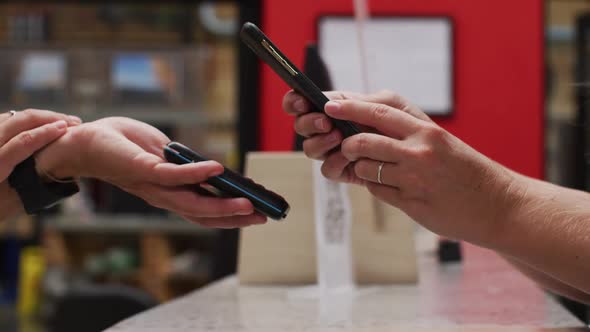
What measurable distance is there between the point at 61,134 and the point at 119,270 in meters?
4.18

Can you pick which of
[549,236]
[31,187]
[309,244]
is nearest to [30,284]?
[309,244]

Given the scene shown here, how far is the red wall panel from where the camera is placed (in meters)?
3.17

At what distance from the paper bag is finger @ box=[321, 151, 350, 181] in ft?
1.34

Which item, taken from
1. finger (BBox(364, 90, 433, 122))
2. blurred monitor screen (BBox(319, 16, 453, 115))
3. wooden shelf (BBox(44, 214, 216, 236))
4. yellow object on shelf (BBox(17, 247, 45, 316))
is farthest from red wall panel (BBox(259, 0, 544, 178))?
yellow object on shelf (BBox(17, 247, 45, 316))

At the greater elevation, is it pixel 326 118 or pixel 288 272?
pixel 326 118

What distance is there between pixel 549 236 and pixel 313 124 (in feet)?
0.98

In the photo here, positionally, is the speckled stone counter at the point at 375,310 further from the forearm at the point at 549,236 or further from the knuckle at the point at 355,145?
the knuckle at the point at 355,145

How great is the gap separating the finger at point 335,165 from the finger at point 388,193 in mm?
56

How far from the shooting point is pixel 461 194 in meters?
0.82

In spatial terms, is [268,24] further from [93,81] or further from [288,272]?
[93,81]

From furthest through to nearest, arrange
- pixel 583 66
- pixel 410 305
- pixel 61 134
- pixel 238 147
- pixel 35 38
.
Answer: pixel 35 38, pixel 238 147, pixel 583 66, pixel 410 305, pixel 61 134

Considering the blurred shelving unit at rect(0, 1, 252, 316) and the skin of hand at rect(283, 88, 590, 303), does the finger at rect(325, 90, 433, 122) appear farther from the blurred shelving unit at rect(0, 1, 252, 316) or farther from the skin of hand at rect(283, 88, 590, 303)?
the blurred shelving unit at rect(0, 1, 252, 316)

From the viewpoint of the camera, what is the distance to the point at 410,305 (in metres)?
1.11

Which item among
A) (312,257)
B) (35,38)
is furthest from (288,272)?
(35,38)
